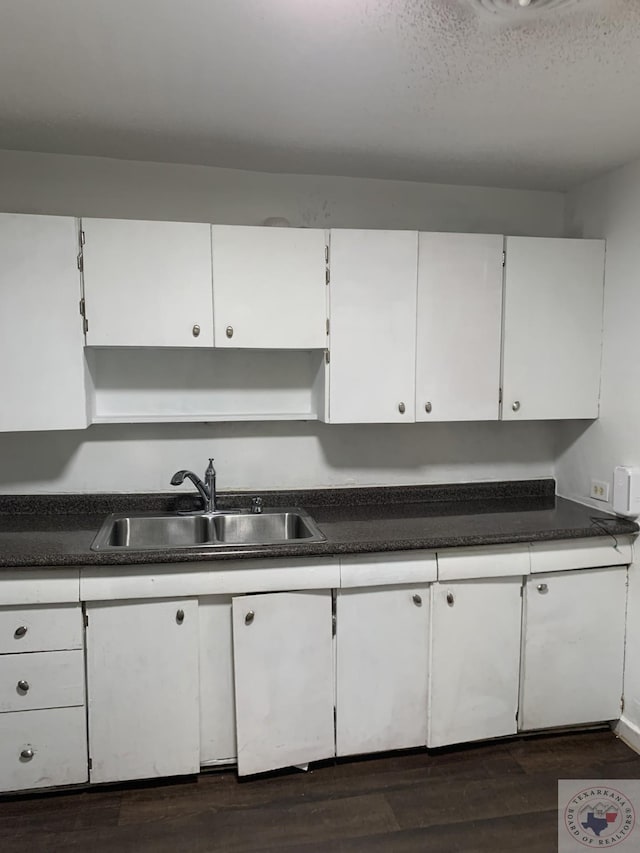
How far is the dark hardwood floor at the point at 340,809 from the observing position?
6.12ft

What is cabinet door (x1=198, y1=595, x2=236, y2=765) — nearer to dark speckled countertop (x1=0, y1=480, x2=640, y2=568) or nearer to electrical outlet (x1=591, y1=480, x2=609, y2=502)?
dark speckled countertop (x1=0, y1=480, x2=640, y2=568)

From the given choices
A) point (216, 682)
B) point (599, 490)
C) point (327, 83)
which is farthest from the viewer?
point (599, 490)

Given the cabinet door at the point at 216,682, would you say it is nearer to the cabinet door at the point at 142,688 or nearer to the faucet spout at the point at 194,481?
the cabinet door at the point at 142,688

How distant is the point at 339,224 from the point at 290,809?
2376mm

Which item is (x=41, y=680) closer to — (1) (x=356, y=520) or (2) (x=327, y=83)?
(1) (x=356, y=520)

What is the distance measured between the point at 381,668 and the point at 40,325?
72.8 inches

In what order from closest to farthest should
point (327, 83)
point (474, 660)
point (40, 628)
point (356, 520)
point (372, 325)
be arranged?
1. point (327, 83)
2. point (40, 628)
3. point (474, 660)
4. point (372, 325)
5. point (356, 520)

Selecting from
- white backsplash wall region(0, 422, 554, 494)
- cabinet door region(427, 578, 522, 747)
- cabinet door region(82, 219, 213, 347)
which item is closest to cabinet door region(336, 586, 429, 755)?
cabinet door region(427, 578, 522, 747)

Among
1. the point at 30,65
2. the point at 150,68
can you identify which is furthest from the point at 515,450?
the point at 30,65

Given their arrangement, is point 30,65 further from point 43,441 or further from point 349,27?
point 43,441


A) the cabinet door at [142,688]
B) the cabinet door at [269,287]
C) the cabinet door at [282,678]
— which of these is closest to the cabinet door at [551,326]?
the cabinet door at [269,287]

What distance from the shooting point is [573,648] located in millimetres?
2393

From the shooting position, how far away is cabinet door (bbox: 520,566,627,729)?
2.35 m

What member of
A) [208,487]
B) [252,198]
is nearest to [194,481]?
[208,487]
